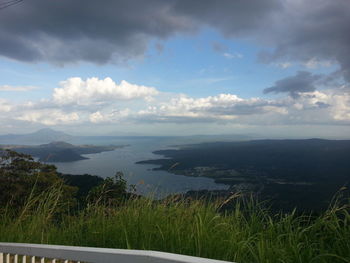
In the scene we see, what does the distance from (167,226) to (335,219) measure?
155 cm

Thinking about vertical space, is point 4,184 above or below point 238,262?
below

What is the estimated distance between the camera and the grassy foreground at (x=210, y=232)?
2.21 m

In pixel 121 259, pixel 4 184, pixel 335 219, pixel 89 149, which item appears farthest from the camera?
pixel 89 149

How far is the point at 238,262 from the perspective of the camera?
206 centimetres

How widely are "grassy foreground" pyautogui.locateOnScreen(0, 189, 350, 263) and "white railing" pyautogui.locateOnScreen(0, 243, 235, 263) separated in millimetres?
539

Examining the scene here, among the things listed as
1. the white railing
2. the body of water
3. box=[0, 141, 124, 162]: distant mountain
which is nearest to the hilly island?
the body of water

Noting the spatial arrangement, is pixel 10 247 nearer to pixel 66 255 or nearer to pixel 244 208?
Result: pixel 66 255

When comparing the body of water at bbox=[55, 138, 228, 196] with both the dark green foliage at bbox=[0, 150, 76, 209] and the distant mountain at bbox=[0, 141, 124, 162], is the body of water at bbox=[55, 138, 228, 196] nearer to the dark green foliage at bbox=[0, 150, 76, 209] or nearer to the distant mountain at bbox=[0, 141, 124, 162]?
the distant mountain at bbox=[0, 141, 124, 162]

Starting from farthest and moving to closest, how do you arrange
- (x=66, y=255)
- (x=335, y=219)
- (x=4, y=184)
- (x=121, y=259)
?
(x=4, y=184), (x=335, y=219), (x=66, y=255), (x=121, y=259)

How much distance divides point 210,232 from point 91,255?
1.17 metres

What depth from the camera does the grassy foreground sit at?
221 cm

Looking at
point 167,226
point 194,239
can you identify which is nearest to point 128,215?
point 167,226

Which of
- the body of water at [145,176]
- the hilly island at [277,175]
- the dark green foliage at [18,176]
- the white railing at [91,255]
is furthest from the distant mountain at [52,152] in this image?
the hilly island at [277,175]

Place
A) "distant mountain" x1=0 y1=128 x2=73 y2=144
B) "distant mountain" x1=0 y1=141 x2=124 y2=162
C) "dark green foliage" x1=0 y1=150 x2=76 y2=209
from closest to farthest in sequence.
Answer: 1. "distant mountain" x1=0 y1=141 x2=124 y2=162
2. "dark green foliage" x1=0 y1=150 x2=76 y2=209
3. "distant mountain" x1=0 y1=128 x2=73 y2=144
